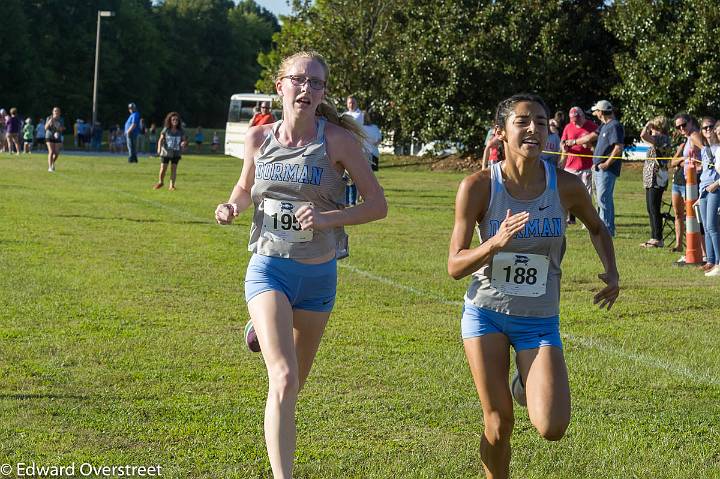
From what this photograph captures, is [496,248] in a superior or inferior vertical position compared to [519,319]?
superior

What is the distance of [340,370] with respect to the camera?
812 centimetres

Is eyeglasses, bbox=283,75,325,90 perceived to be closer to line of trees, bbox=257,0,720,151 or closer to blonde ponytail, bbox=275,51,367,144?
blonde ponytail, bbox=275,51,367,144

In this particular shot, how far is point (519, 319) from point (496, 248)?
0.44 m

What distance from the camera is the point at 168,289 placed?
11930 millimetres

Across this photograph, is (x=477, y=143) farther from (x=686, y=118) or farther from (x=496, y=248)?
(x=496, y=248)

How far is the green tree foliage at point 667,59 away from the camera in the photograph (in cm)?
3669

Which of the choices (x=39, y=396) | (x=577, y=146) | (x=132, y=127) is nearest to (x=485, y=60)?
(x=132, y=127)

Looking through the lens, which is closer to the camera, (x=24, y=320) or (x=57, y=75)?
(x=24, y=320)

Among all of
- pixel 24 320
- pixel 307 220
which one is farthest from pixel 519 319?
pixel 24 320

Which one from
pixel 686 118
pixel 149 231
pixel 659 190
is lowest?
pixel 149 231

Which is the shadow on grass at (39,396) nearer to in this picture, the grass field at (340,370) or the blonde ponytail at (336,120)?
the grass field at (340,370)

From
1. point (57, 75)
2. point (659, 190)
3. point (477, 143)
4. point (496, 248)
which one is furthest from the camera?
point (57, 75)

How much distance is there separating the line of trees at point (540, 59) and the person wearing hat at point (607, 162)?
19981mm

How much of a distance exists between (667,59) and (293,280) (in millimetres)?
34092
